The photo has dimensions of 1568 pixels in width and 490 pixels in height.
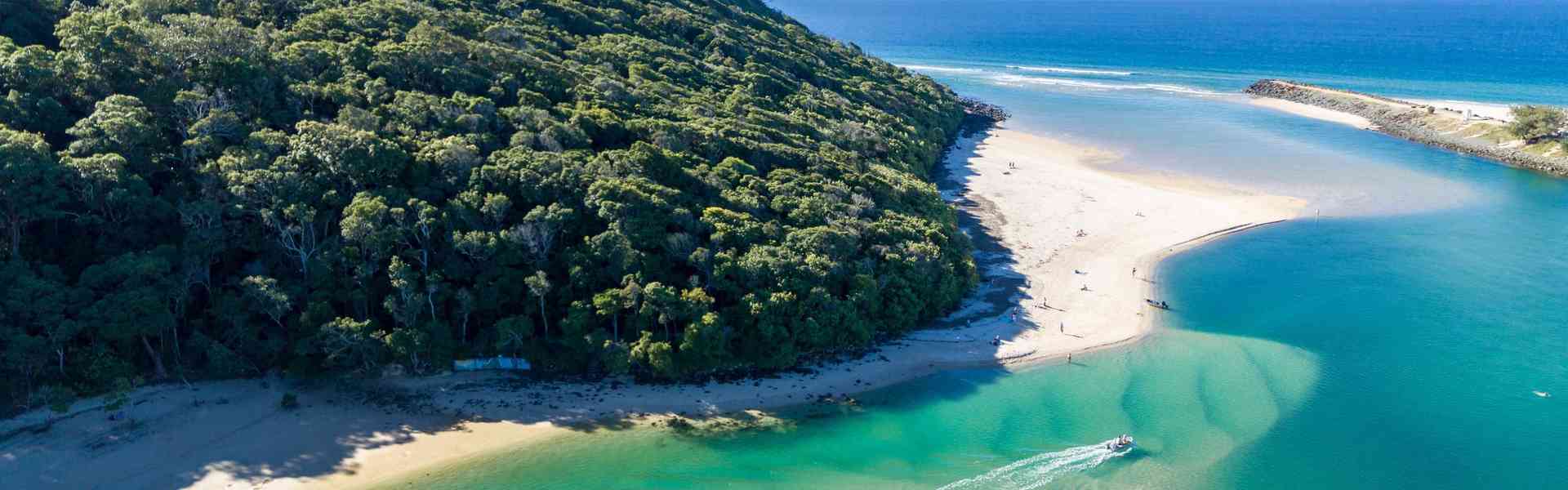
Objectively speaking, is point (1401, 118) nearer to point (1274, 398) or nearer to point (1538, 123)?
point (1538, 123)

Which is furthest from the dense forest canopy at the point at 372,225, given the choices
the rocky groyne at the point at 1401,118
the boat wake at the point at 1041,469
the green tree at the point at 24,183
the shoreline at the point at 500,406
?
the rocky groyne at the point at 1401,118

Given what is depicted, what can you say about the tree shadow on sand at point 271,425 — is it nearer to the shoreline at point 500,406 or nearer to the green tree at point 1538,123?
the shoreline at point 500,406

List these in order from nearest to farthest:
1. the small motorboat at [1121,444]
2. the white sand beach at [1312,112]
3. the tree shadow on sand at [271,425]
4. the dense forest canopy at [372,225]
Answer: the tree shadow on sand at [271,425], the small motorboat at [1121,444], the dense forest canopy at [372,225], the white sand beach at [1312,112]

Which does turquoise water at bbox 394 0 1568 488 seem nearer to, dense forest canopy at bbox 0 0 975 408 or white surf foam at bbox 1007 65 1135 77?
dense forest canopy at bbox 0 0 975 408

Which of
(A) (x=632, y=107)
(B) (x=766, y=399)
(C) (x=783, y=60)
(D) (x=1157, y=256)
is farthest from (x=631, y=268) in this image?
(C) (x=783, y=60)

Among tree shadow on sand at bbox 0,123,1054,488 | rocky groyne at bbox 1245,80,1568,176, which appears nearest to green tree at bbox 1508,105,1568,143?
rocky groyne at bbox 1245,80,1568,176

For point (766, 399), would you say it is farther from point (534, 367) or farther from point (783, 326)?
point (534, 367)

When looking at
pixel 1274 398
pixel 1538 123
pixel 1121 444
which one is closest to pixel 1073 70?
pixel 1538 123
